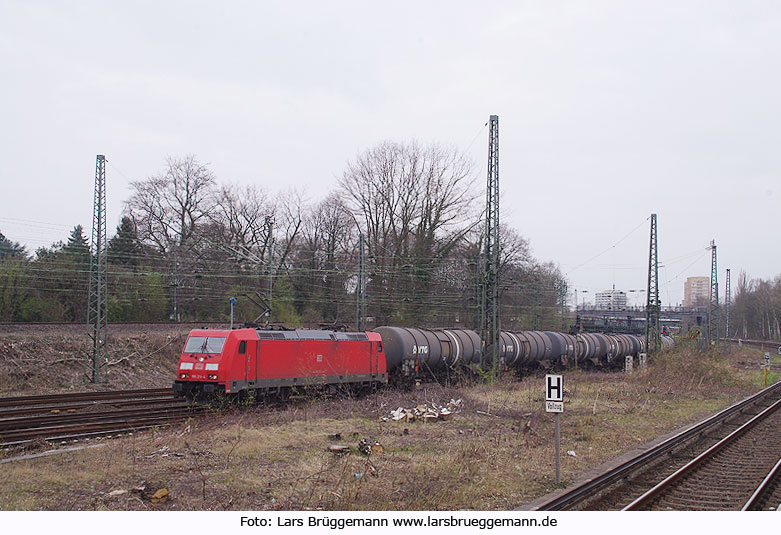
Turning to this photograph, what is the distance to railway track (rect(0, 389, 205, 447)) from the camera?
14.4 m

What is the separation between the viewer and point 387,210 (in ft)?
167

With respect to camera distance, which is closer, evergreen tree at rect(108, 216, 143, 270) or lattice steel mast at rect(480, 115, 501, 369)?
lattice steel mast at rect(480, 115, 501, 369)

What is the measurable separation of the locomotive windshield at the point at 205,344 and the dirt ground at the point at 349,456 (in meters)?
1.80

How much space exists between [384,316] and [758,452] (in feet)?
112

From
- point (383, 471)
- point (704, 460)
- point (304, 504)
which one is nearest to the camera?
point (304, 504)

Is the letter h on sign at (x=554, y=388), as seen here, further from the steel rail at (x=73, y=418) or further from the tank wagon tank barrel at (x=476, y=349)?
the tank wagon tank barrel at (x=476, y=349)

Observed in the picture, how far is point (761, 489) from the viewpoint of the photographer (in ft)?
35.2

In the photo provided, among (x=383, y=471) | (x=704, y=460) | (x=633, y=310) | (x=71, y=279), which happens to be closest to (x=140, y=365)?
(x=71, y=279)

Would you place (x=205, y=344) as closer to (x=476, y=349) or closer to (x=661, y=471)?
(x=661, y=471)

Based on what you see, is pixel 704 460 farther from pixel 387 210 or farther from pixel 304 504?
pixel 387 210

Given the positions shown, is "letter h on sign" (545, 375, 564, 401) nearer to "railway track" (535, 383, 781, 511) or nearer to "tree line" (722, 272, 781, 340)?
"railway track" (535, 383, 781, 511)

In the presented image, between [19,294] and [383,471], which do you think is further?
[19,294]

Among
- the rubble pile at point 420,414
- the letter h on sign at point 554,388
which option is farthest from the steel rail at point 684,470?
the rubble pile at point 420,414

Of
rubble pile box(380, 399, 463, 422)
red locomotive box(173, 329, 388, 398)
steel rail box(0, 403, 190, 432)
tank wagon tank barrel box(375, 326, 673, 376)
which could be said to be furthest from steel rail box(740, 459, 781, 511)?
steel rail box(0, 403, 190, 432)
